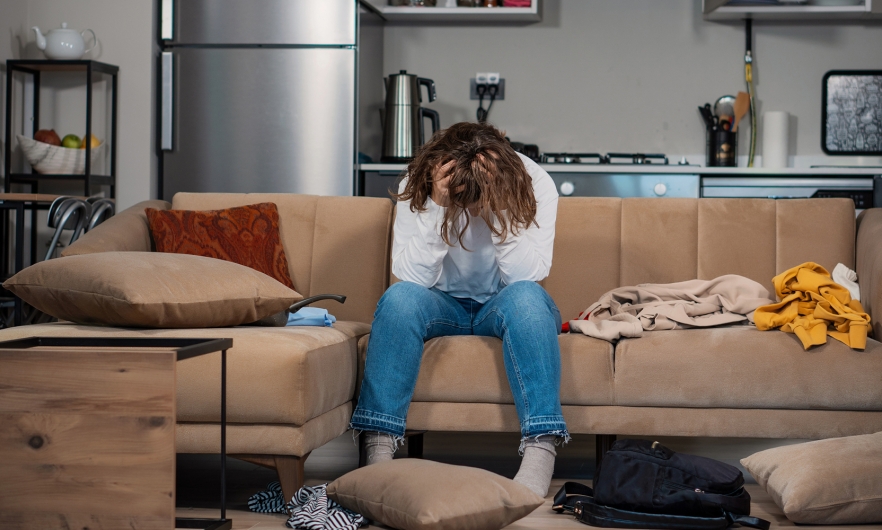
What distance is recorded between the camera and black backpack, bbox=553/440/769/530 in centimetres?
177

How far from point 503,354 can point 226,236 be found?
36.6 inches

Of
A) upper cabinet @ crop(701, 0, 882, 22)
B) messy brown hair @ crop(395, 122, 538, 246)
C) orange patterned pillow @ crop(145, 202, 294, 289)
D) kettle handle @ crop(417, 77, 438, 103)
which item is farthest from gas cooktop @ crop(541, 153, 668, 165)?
messy brown hair @ crop(395, 122, 538, 246)

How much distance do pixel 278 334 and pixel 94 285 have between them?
40 cm

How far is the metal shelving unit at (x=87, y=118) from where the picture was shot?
3.81m

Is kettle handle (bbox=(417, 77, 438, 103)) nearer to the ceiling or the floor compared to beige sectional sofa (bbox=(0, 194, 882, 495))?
nearer to the ceiling

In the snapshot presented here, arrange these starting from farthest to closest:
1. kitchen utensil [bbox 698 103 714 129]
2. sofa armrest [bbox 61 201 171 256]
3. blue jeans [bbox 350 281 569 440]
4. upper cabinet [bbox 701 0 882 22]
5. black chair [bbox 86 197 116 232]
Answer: kitchen utensil [bbox 698 103 714 129], upper cabinet [bbox 701 0 882 22], black chair [bbox 86 197 116 232], sofa armrest [bbox 61 201 171 256], blue jeans [bbox 350 281 569 440]

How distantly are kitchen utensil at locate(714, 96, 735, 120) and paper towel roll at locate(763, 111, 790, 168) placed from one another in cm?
16

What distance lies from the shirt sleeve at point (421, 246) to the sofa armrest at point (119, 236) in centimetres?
77

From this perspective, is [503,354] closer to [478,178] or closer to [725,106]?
[478,178]

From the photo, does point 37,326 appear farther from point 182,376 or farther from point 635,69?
point 635,69

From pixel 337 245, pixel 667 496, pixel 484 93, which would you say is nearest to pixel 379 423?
pixel 667 496

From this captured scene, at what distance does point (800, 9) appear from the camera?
4164 millimetres

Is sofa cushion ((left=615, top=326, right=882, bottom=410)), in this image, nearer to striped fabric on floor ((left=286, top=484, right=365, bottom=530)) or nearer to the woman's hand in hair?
the woman's hand in hair

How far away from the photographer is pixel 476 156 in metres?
2.08
